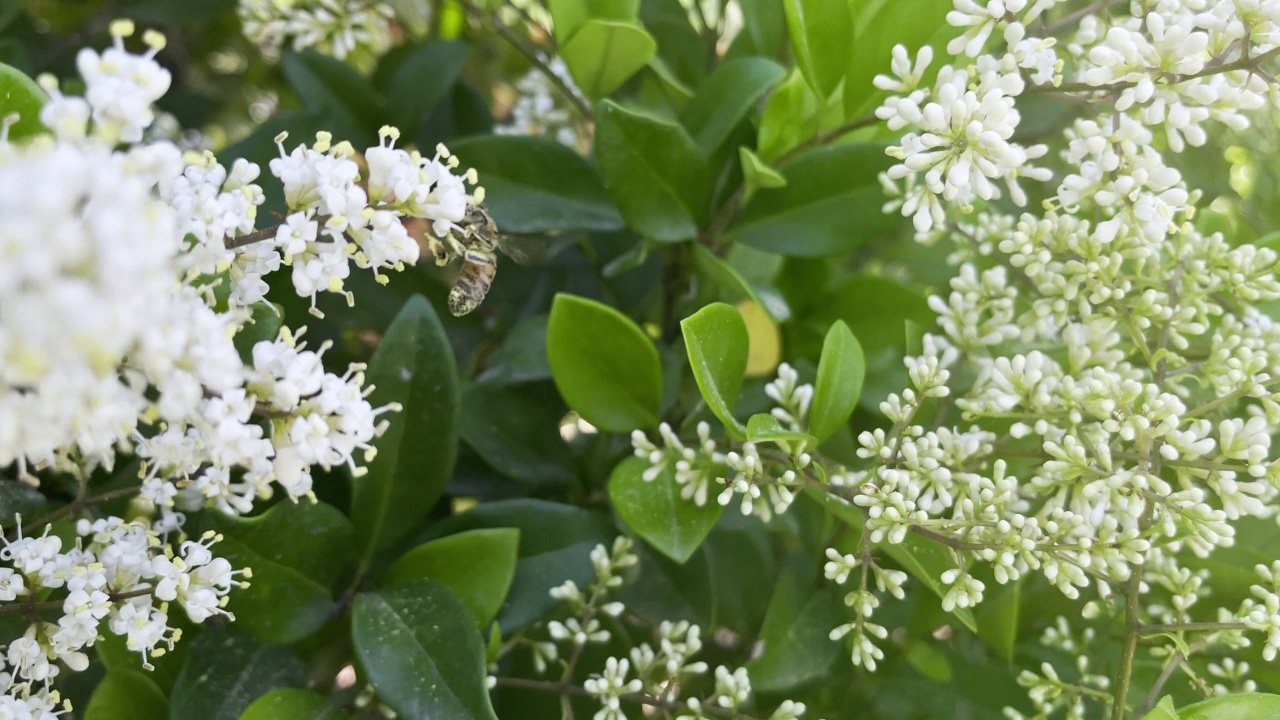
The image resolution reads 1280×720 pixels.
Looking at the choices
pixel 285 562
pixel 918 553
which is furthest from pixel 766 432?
pixel 285 562

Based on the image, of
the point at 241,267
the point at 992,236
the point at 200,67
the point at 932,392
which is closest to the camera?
the point at 241,267

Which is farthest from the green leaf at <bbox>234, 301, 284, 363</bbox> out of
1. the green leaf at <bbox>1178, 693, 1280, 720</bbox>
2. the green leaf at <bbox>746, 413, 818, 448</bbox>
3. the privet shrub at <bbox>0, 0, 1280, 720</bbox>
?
the green leaf at <bbox>1178, 693, 1280, 720</bbox>

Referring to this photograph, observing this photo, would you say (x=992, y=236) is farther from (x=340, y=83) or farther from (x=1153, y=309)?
(x=340, y=83)

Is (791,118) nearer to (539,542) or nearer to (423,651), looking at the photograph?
(539,542)

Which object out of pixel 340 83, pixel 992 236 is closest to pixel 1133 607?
pixel 992 236

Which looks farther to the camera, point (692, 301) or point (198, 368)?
point (692, 301)

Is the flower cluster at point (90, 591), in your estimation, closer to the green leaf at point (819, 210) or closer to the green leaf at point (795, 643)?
the green leaf at point (795, 643)

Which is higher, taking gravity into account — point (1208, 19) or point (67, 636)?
point (1208, 19)

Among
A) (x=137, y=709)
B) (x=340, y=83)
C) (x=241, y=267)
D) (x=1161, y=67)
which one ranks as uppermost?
(x=1161, y=67)
